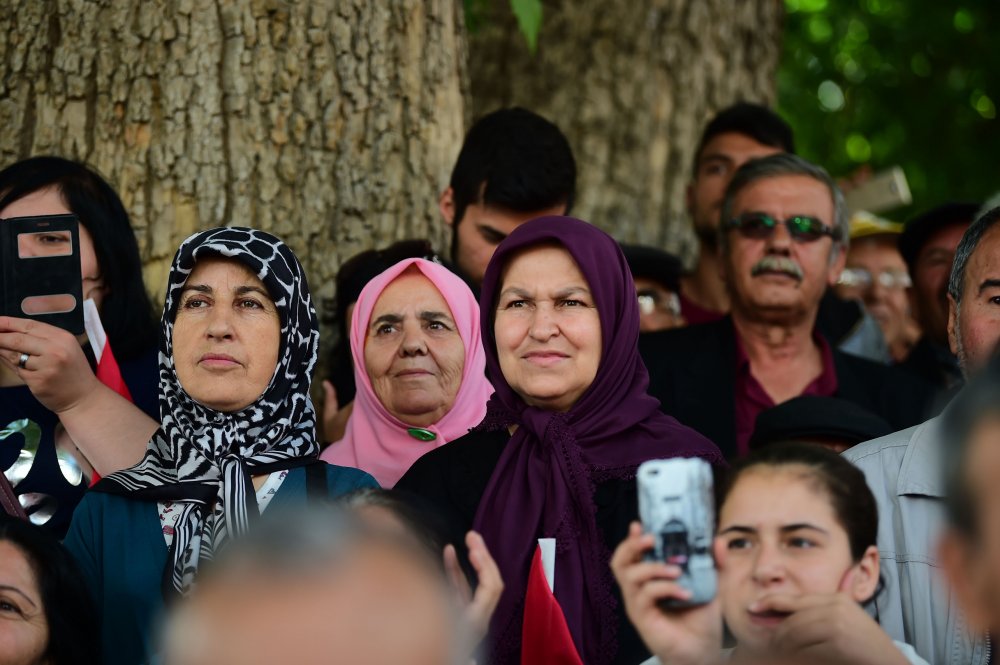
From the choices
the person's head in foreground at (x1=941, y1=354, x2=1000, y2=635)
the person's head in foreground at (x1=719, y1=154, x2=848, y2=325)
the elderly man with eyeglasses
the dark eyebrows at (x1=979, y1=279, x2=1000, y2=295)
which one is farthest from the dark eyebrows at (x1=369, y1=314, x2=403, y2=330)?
the elderly man with eyeglasses

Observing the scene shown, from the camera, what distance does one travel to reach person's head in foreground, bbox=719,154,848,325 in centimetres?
554

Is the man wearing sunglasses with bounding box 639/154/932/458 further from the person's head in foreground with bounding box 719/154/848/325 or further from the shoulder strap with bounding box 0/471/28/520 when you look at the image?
the shoulder strap with bounding box 0/471/28/520

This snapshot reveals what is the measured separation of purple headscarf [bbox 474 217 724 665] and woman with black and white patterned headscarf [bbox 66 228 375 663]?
0.44 meters

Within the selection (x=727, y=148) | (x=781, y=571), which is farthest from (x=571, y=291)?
(x=727, y=148)

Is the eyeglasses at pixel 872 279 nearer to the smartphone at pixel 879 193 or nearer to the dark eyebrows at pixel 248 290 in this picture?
the smartphone at pixel 879 193

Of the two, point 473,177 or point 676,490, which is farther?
point 473,177

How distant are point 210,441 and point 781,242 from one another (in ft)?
8.53

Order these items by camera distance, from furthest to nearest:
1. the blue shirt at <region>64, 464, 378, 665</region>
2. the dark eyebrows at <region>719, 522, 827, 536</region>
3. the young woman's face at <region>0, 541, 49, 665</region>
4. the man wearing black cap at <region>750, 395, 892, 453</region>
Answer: the man wearing black cap at <region>750, 395, 892, 453</region> < the blue shirt at <region>64, 464, 378, 665</region> < the young woman's face at <region>0, 541, 49, 665</region> < the dark eyebrows at <region>719, 522, 827, 536</region>

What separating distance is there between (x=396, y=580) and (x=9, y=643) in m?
1.53

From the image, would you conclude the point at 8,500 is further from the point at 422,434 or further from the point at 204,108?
the point at 204,108

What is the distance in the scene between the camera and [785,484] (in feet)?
9.36

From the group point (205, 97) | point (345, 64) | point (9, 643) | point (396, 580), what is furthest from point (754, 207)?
point (396, 580)

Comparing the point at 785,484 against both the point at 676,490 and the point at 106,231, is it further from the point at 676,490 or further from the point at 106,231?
the point at 106,231

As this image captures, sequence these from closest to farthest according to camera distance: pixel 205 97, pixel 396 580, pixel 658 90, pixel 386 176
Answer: pixel 396 580 < pixel 205 97 < pixel 386 176 < pixel 658 90
